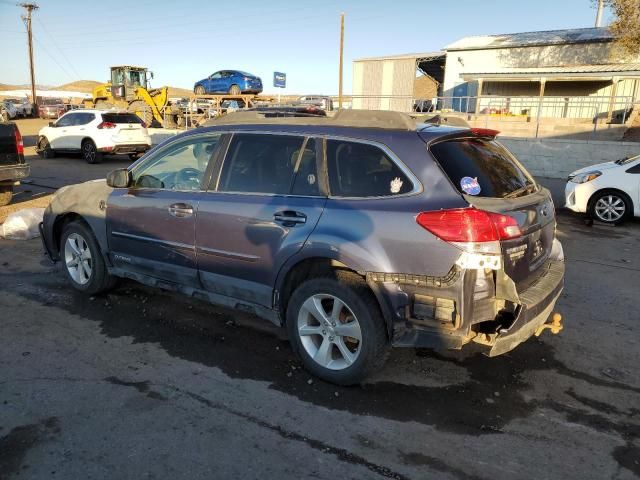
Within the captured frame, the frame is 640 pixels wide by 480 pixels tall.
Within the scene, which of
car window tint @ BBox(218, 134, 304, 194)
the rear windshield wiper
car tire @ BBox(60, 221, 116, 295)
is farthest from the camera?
car tire @ BBox(60, 221, 116, 295)

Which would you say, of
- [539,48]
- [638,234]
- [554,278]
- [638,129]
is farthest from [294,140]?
[539,48]

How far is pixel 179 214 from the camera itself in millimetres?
4164

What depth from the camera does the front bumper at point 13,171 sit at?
9247 millimetres

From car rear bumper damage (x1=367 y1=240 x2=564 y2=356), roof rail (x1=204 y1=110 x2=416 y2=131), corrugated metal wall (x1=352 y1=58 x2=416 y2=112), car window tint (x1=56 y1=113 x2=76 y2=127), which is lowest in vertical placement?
car rear bumper damage (x1=367 y1=240 x2=564 y2=356)

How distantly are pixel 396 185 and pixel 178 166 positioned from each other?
2155 millimetres

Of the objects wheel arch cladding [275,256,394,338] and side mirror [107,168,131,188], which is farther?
side mirror [107,168,131,188]

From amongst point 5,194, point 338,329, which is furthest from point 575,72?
point 338,329

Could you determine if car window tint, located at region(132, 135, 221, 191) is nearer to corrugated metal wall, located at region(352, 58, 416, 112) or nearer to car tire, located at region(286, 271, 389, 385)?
car tire, located at region(286, 271, 389, 385)

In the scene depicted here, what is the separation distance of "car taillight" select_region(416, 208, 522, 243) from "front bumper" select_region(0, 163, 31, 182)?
350 inches

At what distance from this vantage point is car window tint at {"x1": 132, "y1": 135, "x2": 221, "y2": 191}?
4.22 m

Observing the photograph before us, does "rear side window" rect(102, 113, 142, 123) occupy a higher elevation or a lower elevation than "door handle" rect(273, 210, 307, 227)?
higher

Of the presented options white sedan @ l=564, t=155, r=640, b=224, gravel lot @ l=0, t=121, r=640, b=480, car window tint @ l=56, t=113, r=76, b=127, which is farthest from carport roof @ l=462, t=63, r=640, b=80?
gravel lot @ l=0, t=121, r=640, b=480

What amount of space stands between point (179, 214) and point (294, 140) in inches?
46.0

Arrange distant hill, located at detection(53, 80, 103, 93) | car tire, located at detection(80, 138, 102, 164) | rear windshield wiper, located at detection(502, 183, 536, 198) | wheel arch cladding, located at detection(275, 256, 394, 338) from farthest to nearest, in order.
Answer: distant hill, located at detection(53, 80, 103, 93) < car tire, located at detection(80, 138, 102, 164) < rear windshield wiper, located at detection(502, 183, 536, 198) < wheel arch cladding, located at detection(275, 256, 394, 338)
